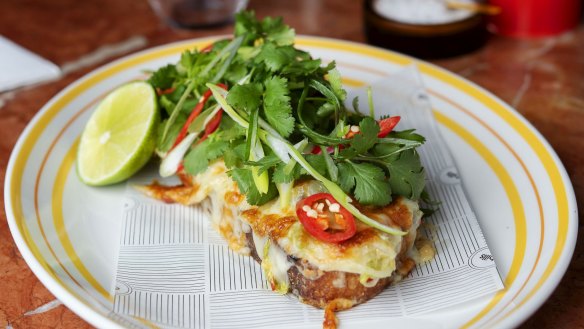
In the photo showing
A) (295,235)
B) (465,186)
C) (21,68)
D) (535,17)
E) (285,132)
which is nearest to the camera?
(295,235)

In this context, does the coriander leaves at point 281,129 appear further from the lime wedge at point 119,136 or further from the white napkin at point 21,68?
the white napkin at point 21,68

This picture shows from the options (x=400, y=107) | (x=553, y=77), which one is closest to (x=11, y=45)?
(x=400, y=107)

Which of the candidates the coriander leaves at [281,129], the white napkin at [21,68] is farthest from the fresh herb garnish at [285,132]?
the white napkin at [21,68]

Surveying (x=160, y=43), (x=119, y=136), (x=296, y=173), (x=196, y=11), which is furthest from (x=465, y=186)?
(x=196, y=11)

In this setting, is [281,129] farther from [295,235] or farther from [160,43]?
[160,43]

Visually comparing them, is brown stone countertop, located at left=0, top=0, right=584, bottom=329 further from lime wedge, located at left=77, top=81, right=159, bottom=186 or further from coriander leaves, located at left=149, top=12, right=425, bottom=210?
coriander leaves, located at left=149, top=12, right=425, bottom=210

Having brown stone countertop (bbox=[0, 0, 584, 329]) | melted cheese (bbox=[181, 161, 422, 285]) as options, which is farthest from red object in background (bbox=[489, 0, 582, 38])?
melted cheese (bbox=[181, 161, 422, 285])
